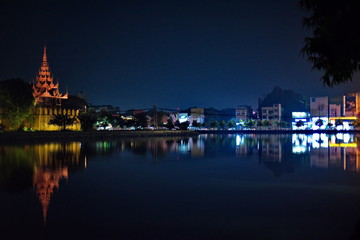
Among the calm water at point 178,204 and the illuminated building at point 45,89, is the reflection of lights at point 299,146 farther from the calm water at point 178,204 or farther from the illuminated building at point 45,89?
the illuminated building at point 45,89

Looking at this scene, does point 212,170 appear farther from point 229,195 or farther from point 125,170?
point 229,195

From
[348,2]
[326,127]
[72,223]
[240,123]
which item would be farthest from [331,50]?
[240,123]

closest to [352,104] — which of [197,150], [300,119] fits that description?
→ [300,119]

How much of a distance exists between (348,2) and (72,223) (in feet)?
21.1

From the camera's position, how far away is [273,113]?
137250mm

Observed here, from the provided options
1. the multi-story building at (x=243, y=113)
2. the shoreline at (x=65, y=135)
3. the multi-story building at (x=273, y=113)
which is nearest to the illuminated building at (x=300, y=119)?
the multi-story building at (x=273, y=113)

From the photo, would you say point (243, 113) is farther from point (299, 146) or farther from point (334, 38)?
point (334, 38)

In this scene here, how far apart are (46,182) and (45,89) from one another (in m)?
60.3

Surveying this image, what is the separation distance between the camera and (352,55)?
626cm

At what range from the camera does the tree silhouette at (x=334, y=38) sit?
607 cm

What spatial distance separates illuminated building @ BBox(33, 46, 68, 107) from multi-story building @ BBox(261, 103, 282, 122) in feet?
271

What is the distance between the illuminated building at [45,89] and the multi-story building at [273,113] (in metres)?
82.6

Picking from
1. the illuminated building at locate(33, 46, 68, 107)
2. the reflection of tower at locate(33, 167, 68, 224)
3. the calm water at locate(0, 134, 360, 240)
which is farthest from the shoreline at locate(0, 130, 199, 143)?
the calm water at locate(0, 134, 360, 240)

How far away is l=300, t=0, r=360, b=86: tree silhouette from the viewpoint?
6070 millimetres
